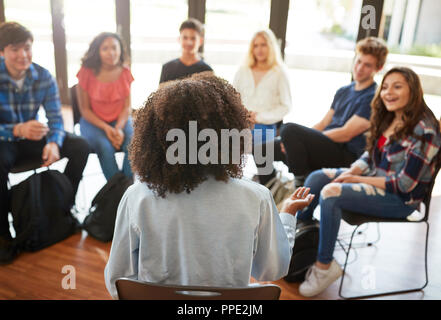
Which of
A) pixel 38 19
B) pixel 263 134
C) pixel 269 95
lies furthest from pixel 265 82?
pixel 38 19

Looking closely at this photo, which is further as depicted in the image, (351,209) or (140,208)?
(351,209)

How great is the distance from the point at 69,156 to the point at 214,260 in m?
1.90

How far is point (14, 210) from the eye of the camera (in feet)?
8.00

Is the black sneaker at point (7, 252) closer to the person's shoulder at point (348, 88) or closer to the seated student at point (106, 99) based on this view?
the seated student at point (106, 99)

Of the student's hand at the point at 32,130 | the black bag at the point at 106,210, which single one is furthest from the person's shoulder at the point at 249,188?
the student's hand at the point at 32,130

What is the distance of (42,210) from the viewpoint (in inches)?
98.9

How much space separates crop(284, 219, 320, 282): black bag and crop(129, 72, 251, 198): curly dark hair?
1.25m

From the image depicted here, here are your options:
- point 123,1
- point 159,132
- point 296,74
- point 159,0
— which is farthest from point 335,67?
point 159,132

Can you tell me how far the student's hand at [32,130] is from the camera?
254 cm

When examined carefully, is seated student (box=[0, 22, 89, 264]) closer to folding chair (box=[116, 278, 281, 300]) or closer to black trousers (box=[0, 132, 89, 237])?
black trousers (box=[0, 132, 89, 237])

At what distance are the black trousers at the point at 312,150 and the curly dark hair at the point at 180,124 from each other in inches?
65.1

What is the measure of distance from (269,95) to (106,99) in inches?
46.4

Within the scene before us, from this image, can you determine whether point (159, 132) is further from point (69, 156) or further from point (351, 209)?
point (69, 156)

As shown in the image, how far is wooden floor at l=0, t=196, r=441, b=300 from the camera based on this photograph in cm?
216
